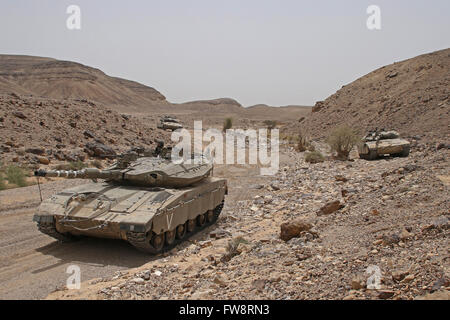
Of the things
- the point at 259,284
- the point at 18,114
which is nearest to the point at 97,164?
the point at 18,114

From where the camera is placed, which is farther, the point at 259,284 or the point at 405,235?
the point at 405,235

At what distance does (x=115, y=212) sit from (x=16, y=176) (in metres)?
8.67

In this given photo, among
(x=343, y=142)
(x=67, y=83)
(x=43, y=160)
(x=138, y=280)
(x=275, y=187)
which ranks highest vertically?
(x=67, y=83)

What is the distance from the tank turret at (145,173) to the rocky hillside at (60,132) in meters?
9.14

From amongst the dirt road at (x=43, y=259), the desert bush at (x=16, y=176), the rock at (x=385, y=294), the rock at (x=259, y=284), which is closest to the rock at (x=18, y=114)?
the desert bush at (x=16, y=176)

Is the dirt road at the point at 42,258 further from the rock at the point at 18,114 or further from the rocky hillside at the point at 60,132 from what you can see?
the rock at the point at 18,114

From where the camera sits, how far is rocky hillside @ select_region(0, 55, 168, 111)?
68.1m

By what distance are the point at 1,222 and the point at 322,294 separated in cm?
910

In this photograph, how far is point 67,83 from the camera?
231 feet

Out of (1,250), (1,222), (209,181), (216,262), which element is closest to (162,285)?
(216,262)

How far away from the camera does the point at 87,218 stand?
29.3ft

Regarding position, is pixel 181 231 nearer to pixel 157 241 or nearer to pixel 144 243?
pixel 157 241

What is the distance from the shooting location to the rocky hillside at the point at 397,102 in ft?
93.4
